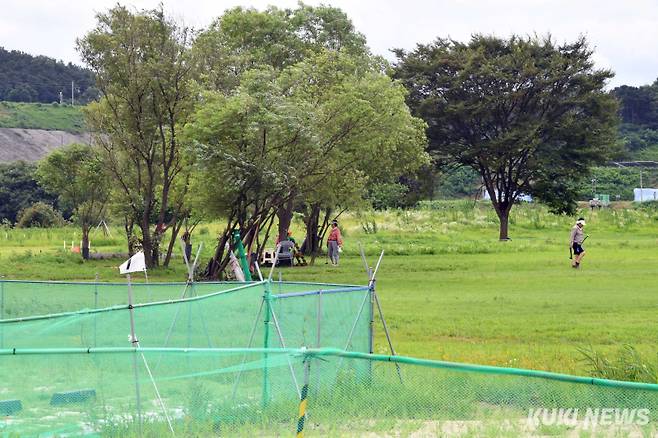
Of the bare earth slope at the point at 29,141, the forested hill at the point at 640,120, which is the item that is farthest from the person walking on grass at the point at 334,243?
the bare earth slope at the point at 29,141

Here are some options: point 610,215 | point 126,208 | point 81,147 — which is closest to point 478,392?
point 126,208

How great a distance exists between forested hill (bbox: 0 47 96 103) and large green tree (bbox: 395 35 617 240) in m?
112

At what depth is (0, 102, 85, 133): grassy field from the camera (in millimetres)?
131625

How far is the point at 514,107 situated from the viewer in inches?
2162

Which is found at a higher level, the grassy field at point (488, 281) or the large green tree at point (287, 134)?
the large green tree at point (287, 134)

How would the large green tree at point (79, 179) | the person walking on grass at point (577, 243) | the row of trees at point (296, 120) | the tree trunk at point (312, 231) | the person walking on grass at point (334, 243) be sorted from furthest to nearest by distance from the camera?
the large green tree at point (79, 179), the tree trunk at point (312, 231), the person walking on grass at point (334, 243), the person walking on grass at point (577, 243), the row of trees at point (296, 120)

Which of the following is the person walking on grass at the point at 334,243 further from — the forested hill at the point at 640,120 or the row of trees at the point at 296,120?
the forested hill at the point at 640,120

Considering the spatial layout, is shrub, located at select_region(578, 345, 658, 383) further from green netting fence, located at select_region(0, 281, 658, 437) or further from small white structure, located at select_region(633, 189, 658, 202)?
small white structure, located at select_region(633, 189, 658, 202)

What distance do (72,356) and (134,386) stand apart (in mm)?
662

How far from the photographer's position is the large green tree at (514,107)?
176 feet

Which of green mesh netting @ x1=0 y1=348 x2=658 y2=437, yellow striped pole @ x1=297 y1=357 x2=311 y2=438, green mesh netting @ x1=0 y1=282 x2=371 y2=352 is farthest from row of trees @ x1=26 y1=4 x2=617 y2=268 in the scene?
yellow striped pole @ x1=297 y1=357 x2=311 y2=438

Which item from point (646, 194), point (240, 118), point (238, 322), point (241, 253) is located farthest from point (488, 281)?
point (646, 194)

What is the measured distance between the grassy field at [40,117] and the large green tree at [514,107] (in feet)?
269

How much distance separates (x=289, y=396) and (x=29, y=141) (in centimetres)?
12441
